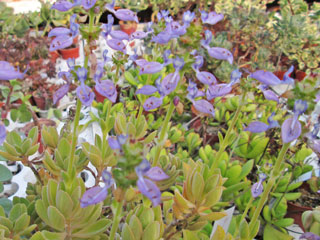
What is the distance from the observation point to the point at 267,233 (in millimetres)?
964

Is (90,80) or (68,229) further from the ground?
(90,80)

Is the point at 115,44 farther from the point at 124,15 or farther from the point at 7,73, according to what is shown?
the point at 7,73

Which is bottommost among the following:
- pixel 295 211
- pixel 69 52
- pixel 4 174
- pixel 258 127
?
pixel 295 211

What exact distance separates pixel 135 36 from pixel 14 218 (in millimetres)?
451

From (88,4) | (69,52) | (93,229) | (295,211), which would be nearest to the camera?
(88,4)

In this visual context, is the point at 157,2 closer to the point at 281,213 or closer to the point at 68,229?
the point at 281,213

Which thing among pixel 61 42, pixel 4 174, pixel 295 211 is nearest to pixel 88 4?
pixel 61 42

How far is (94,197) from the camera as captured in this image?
1.32 feet

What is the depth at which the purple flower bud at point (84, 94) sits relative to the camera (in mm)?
486

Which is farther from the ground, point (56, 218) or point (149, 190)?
point (149, 190)

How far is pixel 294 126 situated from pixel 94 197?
283 millimetres

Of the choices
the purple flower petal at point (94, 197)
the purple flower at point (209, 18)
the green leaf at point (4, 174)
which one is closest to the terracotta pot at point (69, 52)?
the green leaf at point (4, 174)

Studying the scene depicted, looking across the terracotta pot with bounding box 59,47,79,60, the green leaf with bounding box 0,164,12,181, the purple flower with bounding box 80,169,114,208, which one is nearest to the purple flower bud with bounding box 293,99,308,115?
the purple flower with bounding box 80,169,114,208

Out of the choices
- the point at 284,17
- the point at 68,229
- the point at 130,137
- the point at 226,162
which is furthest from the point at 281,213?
the point at 284,17
